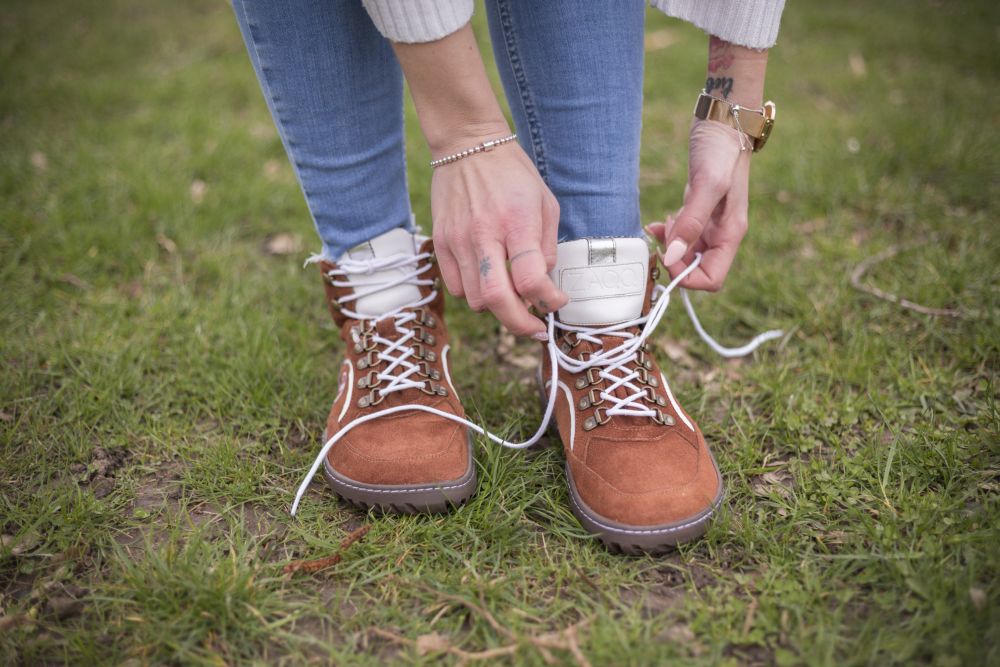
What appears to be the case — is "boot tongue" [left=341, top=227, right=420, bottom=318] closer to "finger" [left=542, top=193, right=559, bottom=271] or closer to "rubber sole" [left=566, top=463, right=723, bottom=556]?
"finger" [left=542, top=193, right=559, bottom=271]

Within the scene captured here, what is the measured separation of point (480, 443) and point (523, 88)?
0.71m

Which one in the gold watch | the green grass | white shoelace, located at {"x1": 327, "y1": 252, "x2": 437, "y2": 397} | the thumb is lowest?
the green grass

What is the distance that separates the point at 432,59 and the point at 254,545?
2.93 feet

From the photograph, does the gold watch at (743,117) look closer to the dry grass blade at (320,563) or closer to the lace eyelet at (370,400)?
the lace eyelet at (370,400)

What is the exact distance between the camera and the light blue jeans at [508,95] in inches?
46.4

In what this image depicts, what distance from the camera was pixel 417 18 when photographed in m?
0.98

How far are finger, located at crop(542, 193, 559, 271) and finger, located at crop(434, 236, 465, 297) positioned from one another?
0.48 feet

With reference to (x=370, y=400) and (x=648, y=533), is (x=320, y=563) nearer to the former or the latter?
(x=370, y=400)

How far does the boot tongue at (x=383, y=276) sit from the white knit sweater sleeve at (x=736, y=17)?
665mm

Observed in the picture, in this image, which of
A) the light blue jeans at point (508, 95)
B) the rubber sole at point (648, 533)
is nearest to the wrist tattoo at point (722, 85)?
the light blue jeans at point (508, 95)

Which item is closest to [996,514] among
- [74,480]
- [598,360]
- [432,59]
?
[598,360]

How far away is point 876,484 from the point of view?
1308 mm

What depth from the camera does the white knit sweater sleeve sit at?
3.85 feet

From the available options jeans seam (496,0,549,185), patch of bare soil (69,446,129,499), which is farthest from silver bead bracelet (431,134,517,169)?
patch of bare soil (69,446,129,499)
